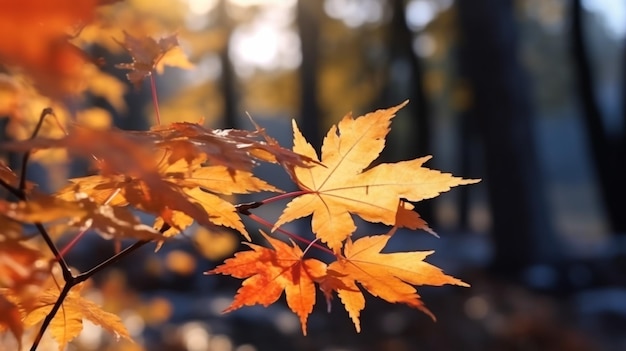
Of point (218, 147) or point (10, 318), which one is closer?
point (10, 318)

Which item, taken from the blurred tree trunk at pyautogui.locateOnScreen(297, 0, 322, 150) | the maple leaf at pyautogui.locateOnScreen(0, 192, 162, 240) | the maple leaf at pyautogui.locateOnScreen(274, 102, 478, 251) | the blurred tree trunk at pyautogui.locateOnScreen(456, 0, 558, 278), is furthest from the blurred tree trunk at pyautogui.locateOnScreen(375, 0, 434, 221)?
the maple leaf at pyautogui.locateOnScreen(0, 192, 162, 240)

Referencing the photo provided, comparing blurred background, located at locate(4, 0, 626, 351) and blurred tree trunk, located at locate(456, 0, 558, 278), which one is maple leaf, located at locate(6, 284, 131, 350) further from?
blurred tree trunk, located at locate(456, 0, 558, 278)

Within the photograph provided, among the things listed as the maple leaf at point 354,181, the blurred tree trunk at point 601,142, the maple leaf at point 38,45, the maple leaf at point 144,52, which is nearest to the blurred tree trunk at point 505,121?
the blurred tree trunk at point 601,142

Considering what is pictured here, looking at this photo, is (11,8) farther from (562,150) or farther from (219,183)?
(562,150)

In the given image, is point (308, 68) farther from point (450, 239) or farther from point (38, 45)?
point (38, 45)

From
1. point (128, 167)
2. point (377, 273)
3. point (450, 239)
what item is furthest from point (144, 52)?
point (450, 239)

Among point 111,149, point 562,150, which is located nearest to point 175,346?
point 111,149

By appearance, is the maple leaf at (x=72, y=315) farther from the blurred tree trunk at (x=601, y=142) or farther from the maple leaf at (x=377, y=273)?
the blurred tree trunk at (x=601, y=142)
